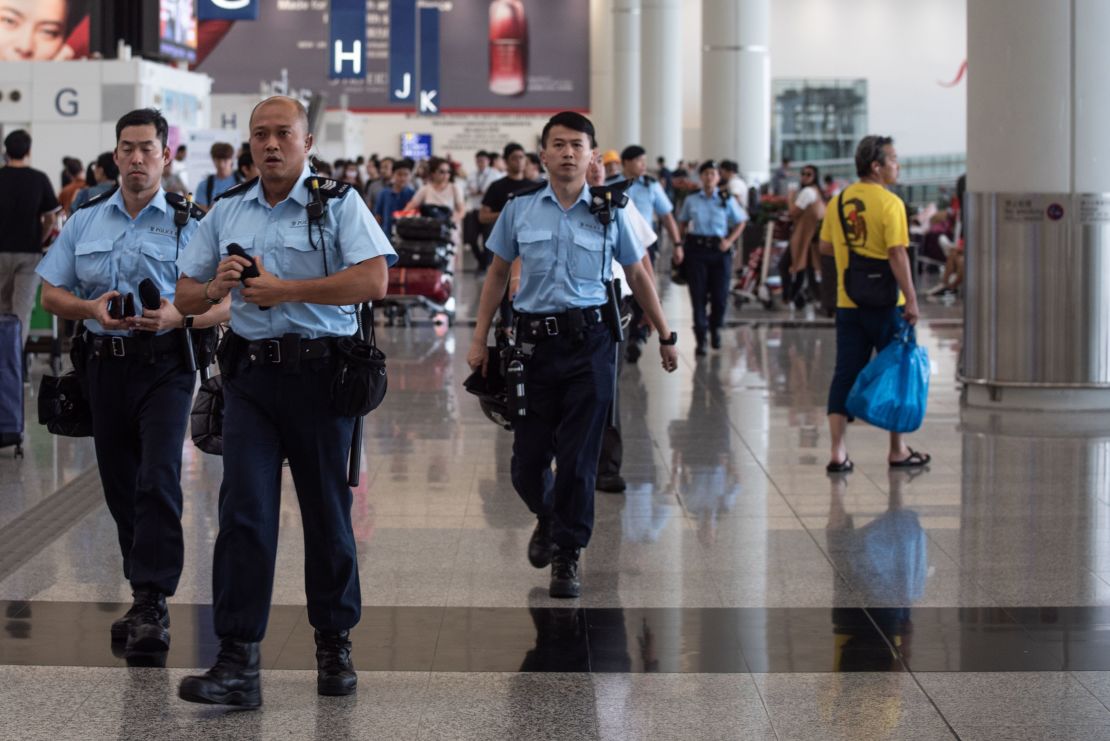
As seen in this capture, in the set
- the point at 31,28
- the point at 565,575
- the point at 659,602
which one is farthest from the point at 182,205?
the point at 31,28

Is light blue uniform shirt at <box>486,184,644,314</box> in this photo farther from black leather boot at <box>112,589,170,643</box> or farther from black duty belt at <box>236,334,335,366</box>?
black leather boot at <box>112,589,170,643</box>

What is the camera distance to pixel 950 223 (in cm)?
2431

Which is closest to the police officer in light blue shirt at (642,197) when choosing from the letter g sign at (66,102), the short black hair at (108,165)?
the short black hair at (108,165)

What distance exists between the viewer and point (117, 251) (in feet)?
17.6

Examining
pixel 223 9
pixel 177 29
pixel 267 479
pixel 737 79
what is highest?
pixel 223 9

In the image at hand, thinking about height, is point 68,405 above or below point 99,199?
below

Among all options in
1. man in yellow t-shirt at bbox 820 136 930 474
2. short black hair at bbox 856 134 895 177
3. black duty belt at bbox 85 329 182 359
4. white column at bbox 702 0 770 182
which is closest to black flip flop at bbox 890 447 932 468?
man in yellow t-shirt at bbox 820 136 930 474

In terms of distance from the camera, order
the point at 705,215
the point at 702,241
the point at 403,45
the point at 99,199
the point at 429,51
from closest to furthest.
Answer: the point at 99,199 → the point at 705,215 → the point at 702,241 → the point at 403,45 → the point at 429,51

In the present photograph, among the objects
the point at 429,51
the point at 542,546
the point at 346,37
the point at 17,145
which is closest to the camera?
the point at 542,546

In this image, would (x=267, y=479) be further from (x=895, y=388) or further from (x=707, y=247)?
(x=707, y=247)

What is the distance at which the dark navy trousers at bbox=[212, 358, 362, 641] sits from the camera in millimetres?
4664

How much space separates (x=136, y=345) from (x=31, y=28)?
2030cm

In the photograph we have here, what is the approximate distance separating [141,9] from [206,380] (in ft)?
65.9

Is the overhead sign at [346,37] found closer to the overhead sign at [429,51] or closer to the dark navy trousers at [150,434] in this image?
the overhead sign at [429,51]
